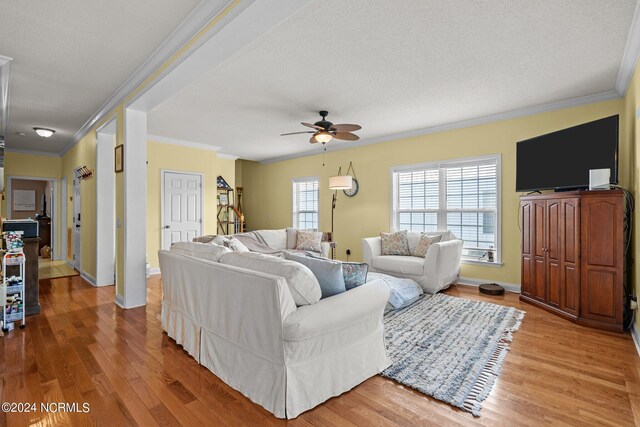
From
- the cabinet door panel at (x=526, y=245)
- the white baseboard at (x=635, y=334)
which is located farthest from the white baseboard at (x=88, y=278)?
the white baseboard at (x=635, y=334)

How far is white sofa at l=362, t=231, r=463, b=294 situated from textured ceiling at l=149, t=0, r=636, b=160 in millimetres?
1936

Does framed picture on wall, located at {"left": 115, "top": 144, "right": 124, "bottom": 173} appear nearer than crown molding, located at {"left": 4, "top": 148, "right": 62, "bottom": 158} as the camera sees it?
Yes

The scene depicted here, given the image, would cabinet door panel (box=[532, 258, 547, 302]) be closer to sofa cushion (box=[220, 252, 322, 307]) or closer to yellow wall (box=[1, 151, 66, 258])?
sofa cushion (box=[220, 252, 322, 307])

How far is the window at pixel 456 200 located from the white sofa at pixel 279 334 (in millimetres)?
3512

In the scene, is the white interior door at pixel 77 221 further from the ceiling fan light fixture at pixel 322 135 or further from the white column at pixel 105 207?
the ceiling fan light fixture at pixel 322 135

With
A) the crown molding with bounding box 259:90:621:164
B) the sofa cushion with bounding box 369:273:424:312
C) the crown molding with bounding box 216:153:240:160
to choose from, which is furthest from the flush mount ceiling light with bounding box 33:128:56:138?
the sofa cushion with bounding box 369:273:424:312

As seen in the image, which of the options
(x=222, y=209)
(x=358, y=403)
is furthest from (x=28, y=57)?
(x=222, y=209)

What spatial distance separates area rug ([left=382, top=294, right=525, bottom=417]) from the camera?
84.8 inches

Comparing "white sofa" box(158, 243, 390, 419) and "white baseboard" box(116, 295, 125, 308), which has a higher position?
"white sofa" box(158, 243, 390, 419)

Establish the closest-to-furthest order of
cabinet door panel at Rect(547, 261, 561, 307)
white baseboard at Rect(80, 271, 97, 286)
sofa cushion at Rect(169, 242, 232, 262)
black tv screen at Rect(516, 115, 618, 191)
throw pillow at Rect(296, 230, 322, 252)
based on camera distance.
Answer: sofa cushion at Rect(169, 242, 232, 262) → black tv screen at Rect(516, 115, 618, 191) → cabinet door panel at Rect(547, 261, 561, 307) → white baseboard at Rect(80, 271, 97, 286) → throw pillow at Rect(296, 230, 322, 252)

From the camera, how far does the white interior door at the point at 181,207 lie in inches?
246

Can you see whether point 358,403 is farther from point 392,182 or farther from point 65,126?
point 65,126

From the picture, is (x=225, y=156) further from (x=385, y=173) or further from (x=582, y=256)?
(x=582, y=256)

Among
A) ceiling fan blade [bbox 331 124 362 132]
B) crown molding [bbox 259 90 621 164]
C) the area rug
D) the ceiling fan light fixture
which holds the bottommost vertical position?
the area rug
